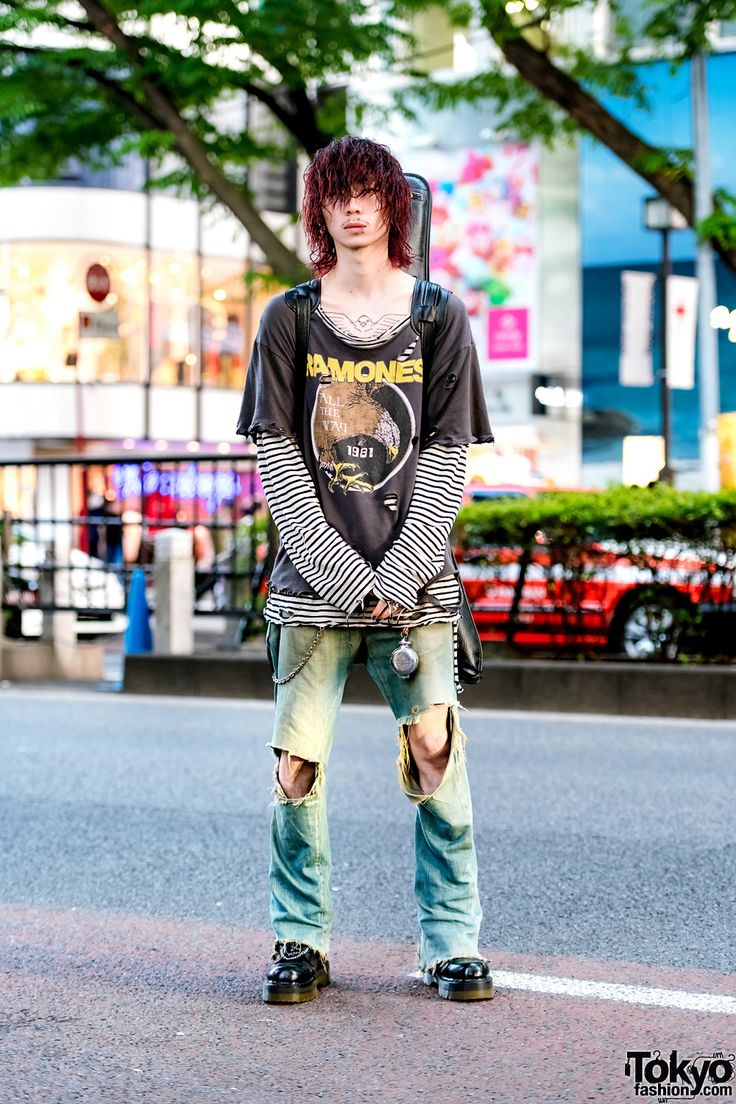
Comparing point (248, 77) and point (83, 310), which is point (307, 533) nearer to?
point (248, 77)

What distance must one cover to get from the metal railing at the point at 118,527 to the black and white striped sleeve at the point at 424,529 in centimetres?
828

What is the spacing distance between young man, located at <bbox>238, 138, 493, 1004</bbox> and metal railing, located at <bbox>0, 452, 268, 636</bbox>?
26.7 ft

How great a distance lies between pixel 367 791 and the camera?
285 inches

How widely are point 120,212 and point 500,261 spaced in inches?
355

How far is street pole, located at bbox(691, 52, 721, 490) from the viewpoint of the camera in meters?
15.0

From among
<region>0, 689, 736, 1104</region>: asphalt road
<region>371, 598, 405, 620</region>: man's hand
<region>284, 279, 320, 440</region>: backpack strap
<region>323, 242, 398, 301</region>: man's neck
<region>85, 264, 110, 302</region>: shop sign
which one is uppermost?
<region>85, 264, 110, 302</region>: shop sign

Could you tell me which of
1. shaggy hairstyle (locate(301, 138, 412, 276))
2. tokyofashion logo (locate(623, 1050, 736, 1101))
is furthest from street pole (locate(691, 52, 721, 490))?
tokyofashion logo (locate(623, 1050, 736, 1101))

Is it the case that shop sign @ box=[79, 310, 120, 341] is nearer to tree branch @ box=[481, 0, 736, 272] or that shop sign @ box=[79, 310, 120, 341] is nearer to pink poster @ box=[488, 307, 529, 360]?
pink poster @ box=[488, 307, 529, 360]

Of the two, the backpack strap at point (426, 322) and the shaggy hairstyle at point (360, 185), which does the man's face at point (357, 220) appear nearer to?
the shaggy hairstyle at point (360, 185)

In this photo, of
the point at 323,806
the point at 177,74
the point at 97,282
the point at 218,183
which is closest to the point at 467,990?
the point at 323,806

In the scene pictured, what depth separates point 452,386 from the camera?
3.79m

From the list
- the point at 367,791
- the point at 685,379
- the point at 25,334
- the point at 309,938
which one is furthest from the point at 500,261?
the point at 309,938

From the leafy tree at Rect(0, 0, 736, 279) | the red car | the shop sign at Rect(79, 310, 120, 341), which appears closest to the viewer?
the red car

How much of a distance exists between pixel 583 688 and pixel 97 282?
25.5m
